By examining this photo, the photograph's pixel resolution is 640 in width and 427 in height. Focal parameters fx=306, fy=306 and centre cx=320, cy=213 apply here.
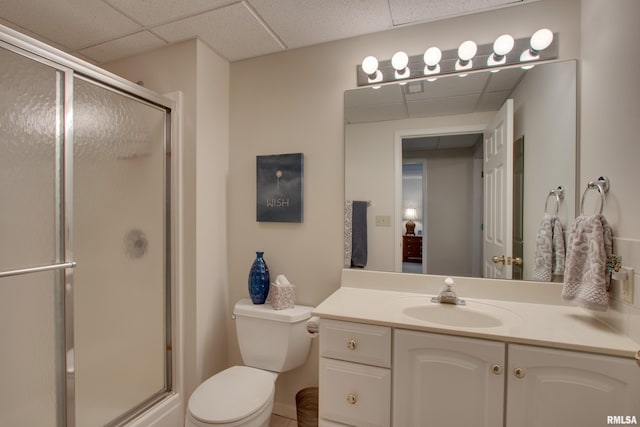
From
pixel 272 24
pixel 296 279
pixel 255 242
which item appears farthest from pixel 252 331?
pixel 272 24

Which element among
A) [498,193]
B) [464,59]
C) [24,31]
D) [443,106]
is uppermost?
[24,31]

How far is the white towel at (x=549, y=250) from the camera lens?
1337mm

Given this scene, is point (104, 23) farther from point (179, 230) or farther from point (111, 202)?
point (179, 230)

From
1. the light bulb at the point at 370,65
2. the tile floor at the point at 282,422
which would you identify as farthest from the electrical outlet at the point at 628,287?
the tile floor at the point at 282,422

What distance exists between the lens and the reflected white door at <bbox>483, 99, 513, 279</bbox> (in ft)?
4.67

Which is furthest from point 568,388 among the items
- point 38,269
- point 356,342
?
point 38,269

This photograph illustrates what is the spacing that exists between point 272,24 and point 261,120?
519 mm

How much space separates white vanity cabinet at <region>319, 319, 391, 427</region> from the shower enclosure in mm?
1016

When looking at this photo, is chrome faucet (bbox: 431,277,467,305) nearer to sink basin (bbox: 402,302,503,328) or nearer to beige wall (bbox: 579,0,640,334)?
sink basin (bbox: 402,302,503,328)

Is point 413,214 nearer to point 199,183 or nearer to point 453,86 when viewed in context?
point 453,86

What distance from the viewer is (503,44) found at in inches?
54.5

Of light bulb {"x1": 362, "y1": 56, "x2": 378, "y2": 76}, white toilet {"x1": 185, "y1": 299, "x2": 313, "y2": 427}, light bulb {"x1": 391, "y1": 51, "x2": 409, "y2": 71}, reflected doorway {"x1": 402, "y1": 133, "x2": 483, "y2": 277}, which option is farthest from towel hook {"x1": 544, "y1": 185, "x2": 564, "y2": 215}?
white toilet {"x1": 185, "y1": 299, "x2": 313, "y2": 427}

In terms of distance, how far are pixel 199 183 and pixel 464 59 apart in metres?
1.51

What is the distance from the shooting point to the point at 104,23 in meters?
1.54
